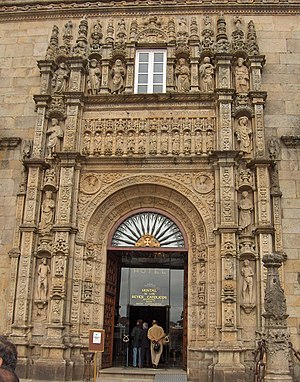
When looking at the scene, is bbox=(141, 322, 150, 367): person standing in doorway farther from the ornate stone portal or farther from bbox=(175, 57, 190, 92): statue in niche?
bbox=(175, 57, 190, 92): statue in niche

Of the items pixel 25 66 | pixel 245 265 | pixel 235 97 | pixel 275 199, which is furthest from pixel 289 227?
pixel 25 66

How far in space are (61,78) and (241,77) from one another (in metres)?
5.57

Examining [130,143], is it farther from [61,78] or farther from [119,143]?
[61,78]

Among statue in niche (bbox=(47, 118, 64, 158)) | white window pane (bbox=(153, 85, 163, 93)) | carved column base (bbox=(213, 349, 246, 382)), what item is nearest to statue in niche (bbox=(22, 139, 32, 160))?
statue in niche (bbox=(47, 118, 64, 158))

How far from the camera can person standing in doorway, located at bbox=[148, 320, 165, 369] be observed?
14.6 metres

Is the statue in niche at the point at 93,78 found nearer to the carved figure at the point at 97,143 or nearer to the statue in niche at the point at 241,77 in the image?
the carved figure at the point at 97,143

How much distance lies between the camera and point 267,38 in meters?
15.2

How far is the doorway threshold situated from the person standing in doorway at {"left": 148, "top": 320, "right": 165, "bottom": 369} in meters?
1.04

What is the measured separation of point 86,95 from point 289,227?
718cm

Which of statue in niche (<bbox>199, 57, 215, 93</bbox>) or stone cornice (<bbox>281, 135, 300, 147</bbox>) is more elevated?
statue in niche (<bbox>199, 57, 215, 93</bbox>)

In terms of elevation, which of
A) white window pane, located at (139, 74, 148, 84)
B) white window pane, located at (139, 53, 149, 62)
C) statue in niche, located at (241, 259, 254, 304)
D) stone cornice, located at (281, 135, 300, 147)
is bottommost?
statue in niche, located at (241, 259, 254, 304)

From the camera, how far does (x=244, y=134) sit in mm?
13781

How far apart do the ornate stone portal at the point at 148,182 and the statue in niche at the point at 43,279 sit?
27 mm

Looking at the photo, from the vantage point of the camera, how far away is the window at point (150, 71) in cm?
1498
